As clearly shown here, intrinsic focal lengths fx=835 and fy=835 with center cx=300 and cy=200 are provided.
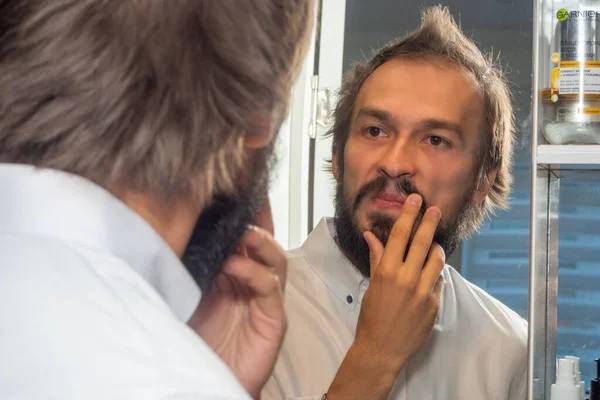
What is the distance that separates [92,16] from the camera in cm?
37

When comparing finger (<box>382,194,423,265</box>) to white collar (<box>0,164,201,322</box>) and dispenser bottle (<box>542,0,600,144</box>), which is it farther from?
white collar (<box>0,164,201,322</box>)

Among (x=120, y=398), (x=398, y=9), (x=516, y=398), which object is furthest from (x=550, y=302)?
(x=120, y=398)

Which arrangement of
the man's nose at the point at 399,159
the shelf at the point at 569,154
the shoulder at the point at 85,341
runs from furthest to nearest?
the man's nose at the point at 399,159, the shelf at the point at 569,154, the shoulder at the point at 85,341

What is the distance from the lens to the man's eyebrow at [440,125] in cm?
84

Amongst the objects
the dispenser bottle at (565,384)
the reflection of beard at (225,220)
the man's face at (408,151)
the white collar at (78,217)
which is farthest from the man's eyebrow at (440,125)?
the white collar at (78,217)

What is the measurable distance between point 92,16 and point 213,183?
0.34ft

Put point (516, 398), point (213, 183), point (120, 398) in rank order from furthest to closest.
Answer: point (516, 398), point (213, 183), point (120, 398)

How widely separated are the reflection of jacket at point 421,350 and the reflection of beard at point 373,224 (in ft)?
0.04

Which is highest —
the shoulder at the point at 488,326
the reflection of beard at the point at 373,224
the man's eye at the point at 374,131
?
the man's eye at the point at 374,131

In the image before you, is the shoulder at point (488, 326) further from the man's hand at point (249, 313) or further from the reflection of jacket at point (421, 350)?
the man's hand at point (249, 313)

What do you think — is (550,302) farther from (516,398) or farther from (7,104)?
(7,104)

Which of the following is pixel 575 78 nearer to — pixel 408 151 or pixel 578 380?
pixel 408 151

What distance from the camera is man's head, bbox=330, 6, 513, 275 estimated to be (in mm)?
840

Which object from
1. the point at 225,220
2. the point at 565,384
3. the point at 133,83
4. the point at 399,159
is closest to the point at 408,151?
the point at 399,159
